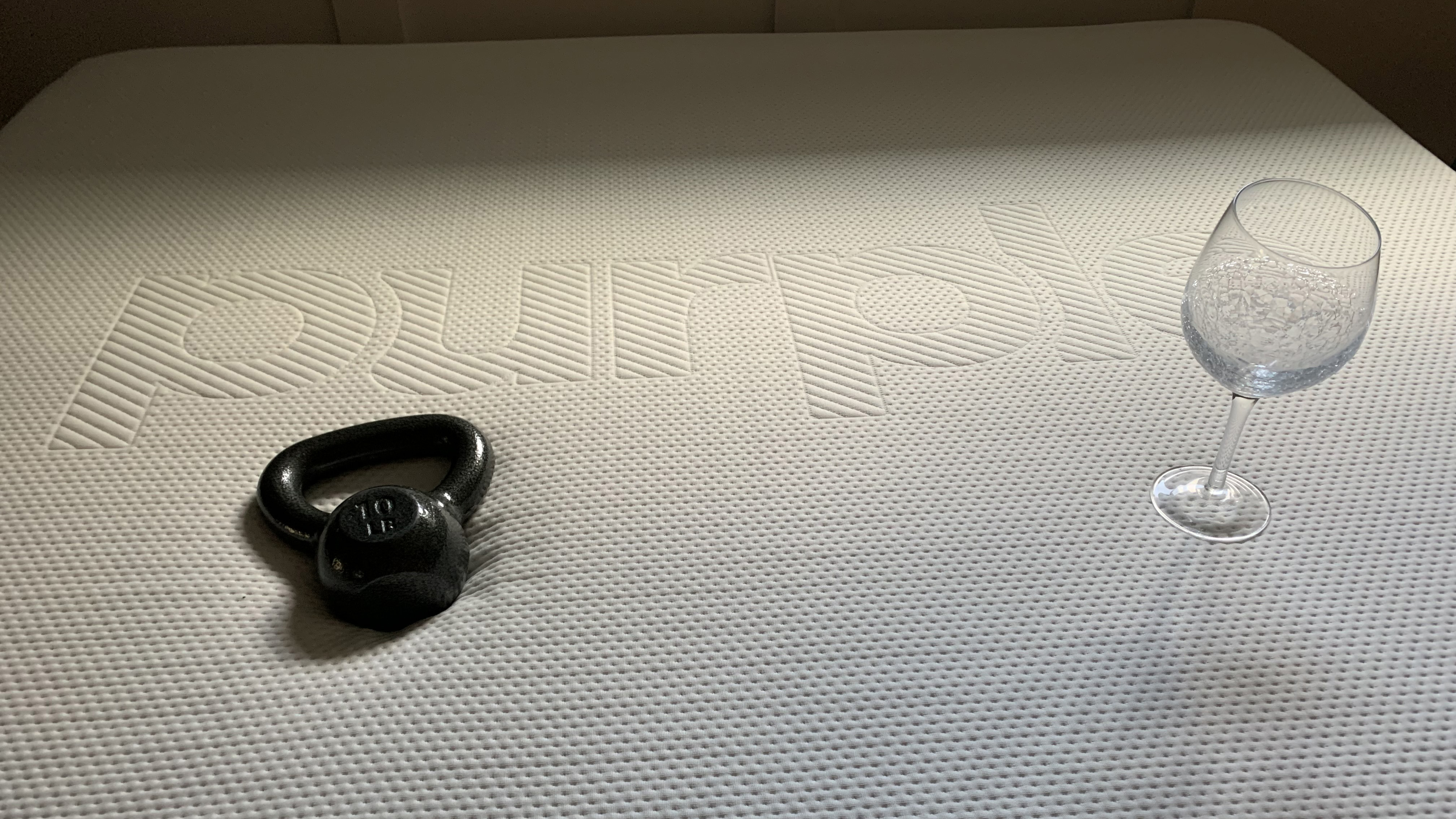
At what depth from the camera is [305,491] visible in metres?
0.68

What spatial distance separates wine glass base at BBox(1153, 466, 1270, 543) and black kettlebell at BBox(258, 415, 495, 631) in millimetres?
436

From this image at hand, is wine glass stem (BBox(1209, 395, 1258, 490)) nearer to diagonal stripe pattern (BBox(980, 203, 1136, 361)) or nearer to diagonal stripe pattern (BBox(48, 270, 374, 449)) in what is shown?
diagonal stripe pattern (BBox(980, 203, 1136, 361))

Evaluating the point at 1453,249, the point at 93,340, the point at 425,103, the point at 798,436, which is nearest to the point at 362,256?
the point at 93,340

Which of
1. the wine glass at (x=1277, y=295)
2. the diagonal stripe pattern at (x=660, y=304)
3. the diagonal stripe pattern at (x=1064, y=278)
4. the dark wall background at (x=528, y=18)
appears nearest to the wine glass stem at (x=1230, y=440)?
the wine glass at (x=1277, y=295)

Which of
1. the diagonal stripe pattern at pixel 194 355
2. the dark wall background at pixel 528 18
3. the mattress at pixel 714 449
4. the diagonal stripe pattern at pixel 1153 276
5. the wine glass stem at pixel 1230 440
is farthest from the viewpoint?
the dark wall background at pixel 528 18

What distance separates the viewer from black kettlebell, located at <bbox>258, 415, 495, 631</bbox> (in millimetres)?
586

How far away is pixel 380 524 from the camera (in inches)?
23.5

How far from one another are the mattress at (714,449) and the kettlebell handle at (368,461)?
0.01 metres

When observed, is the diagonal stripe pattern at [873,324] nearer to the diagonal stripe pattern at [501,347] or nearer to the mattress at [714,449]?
the mattress at [714,449]

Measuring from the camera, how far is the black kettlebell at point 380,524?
586 millimetres

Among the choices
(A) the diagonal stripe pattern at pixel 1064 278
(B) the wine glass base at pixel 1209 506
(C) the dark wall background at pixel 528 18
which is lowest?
(B) the wine glass base at pixel 1209 506

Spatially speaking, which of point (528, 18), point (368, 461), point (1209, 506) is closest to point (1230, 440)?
point (1209, 506)

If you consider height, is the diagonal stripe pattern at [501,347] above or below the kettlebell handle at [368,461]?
above

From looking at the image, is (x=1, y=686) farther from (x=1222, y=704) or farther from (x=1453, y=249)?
(x=1453, y=249)
